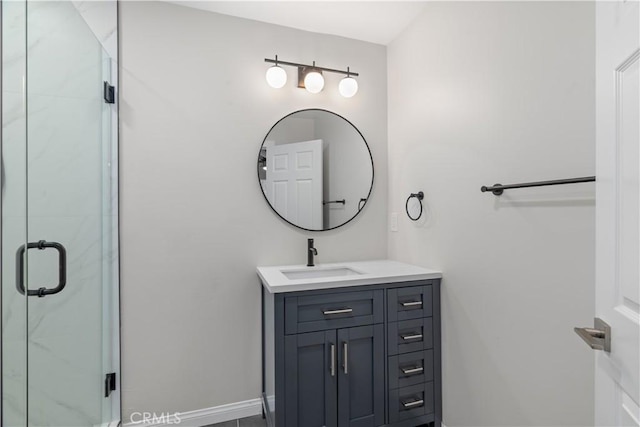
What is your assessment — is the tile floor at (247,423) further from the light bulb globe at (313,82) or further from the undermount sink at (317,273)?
the light bulb globe at (313,82)

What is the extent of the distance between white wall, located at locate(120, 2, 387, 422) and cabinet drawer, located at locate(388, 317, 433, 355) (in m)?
0.79

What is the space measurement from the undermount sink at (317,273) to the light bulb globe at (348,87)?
46.9 inches

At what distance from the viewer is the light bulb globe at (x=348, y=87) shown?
7.20 feet

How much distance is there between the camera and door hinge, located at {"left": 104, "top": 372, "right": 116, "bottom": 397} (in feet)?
5.72

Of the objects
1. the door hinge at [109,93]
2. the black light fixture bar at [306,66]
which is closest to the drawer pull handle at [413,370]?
the black light fixture bar at [306,66]

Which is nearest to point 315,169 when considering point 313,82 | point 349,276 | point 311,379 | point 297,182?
point 297,182

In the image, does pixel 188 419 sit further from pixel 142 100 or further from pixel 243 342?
pixel 142 100

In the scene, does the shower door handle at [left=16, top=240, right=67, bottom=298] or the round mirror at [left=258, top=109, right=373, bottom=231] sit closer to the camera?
the shower door handle at [left=16, top=240, right=67, bottom=298]

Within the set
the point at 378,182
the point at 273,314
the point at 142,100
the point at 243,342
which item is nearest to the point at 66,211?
the point at 142,100

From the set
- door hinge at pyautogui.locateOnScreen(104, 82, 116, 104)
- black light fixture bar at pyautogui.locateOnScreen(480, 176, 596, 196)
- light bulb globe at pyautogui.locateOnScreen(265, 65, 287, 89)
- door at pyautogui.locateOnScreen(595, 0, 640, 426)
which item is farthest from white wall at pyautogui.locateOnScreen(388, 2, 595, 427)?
door hinge at pyautogui.locateOnScreen(104, 82, 116, 104)

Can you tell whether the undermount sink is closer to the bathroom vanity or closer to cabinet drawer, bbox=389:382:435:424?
the bathroom vanity

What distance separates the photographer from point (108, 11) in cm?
175

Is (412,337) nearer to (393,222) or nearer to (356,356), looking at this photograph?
(356,356)

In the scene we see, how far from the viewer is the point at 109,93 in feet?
5.78
